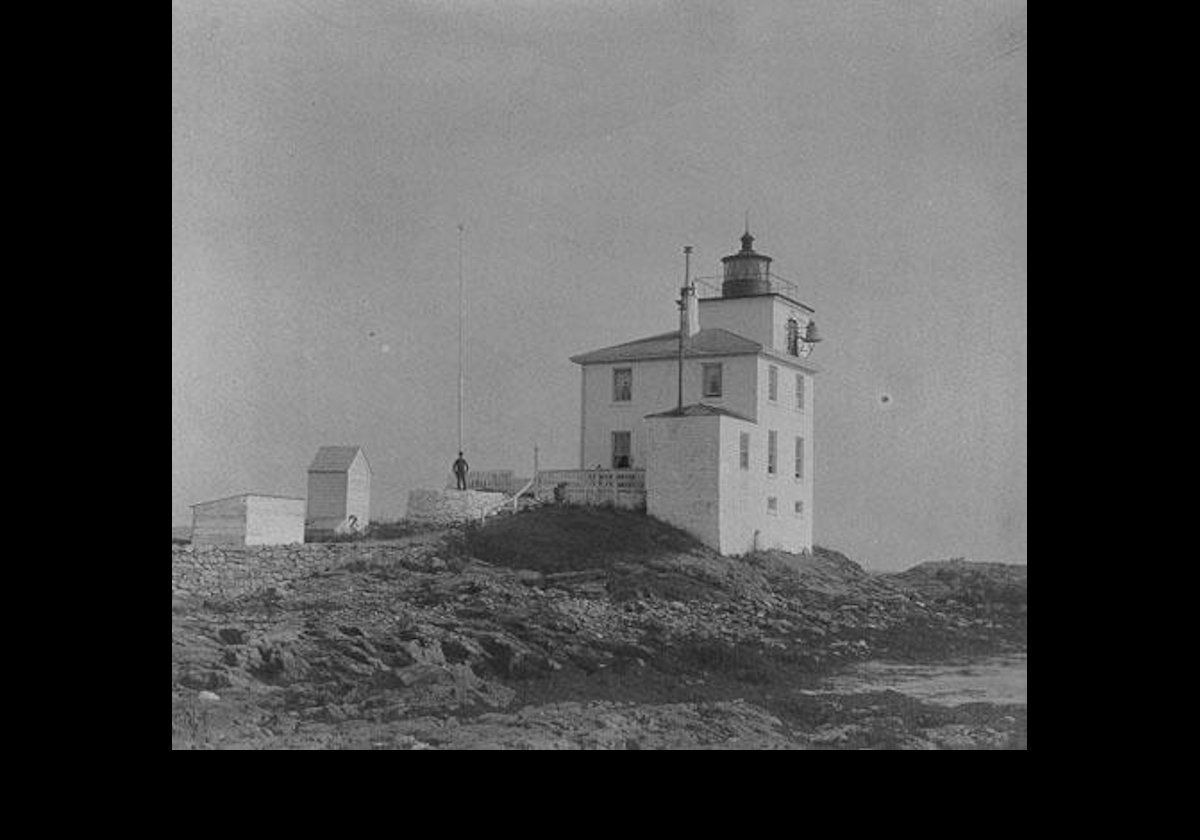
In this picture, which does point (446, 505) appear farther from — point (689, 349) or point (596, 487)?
point (689, 349)

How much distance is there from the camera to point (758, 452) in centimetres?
1209

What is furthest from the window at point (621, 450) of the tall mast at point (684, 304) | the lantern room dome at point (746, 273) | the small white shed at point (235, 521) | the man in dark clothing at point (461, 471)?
the small white shed at point (235, 521)

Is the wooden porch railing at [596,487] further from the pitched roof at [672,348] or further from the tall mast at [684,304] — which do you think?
the pitched roof at [672,348]

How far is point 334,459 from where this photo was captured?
11484 millimetres

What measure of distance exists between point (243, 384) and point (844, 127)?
20.1 feet

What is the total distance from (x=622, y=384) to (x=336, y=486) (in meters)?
3.07

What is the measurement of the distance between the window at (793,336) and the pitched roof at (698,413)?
893mm

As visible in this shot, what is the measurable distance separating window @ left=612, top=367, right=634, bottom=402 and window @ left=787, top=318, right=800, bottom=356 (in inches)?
66.2

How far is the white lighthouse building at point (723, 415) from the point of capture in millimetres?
11953

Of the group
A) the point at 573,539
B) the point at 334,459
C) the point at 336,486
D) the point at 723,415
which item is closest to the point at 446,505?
the point at 336,486

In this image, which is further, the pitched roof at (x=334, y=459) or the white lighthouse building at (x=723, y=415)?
the white lighthouse building at (x=723, y=415)

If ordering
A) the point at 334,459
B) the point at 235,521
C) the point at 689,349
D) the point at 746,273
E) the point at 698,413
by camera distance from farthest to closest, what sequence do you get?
1. the point at 689,349
2. the point at 698,413
3. the point at 746,273
4. the point at 334,459
5. the point at 235,521

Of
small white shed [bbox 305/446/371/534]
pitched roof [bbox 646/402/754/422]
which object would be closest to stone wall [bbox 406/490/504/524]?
small white shed [bbox 305/446/371/534]
